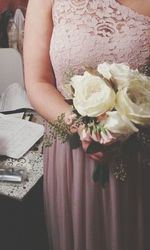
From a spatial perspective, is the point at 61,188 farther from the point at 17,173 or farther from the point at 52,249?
the point at 52,249

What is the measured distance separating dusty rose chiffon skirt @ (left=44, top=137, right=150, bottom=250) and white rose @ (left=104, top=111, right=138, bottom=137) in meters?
0.17

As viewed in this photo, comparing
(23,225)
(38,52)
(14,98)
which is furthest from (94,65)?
(23,225)

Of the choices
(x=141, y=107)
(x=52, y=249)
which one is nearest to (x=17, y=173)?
(x=52, y=249)

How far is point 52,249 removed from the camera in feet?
3.48

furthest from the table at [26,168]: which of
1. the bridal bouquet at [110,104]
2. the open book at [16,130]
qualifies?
the bridal bouquet at [110,104]

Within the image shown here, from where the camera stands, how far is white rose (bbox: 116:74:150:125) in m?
0.64

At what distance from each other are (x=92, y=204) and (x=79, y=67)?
32 cm

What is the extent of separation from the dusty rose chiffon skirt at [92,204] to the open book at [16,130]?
20cm

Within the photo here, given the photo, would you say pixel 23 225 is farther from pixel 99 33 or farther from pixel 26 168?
pixel 99 33

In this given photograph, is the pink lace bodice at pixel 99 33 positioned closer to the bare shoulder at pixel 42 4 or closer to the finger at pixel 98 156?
the bare shoulder at pixel 42 4

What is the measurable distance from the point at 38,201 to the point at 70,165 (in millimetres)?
520

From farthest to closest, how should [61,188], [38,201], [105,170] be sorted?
[38,201]
[61,188]
[105,170]

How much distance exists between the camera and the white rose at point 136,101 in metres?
0.64

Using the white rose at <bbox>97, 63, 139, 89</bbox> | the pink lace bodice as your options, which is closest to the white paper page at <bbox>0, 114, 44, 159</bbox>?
the pink lace bodice
